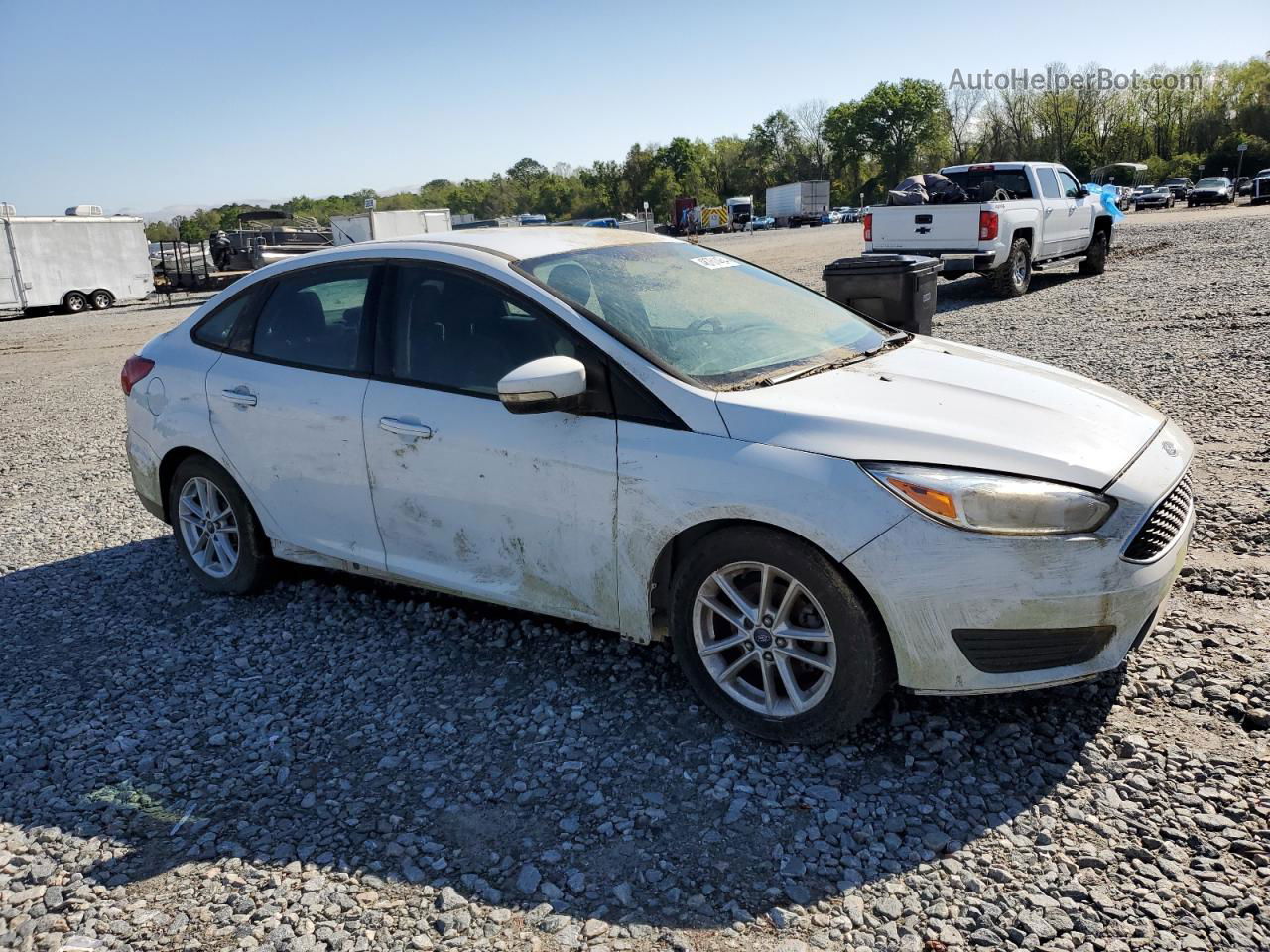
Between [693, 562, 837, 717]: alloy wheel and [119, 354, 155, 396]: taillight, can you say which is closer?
[693, 562, 837, 717]: alloy wheel

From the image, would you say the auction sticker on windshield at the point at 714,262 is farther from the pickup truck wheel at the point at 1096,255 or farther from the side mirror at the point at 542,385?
the pickup truck wheel at the point at 1096,255

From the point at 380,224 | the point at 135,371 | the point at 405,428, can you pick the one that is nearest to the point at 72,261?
the point at 380,224

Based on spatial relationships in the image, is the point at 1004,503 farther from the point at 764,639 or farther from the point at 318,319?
the point at 318,319

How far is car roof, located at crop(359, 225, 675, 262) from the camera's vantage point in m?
4.13

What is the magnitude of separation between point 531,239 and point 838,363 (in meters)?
1.49

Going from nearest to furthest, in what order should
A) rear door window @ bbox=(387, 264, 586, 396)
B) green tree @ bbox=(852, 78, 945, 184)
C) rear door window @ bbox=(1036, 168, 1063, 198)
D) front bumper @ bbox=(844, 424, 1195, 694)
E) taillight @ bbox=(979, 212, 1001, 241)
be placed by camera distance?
front bumper @ bbox=(844, 424, 1195, 694), rear door window @ bbox=(387, 264, 586, 396), taillight @ bbox=(979, 212, 1001, 241), rear door window @ bbox=(1036, 168, 1063, 198), green tree @ bbox=(852, 78, 945, 184)

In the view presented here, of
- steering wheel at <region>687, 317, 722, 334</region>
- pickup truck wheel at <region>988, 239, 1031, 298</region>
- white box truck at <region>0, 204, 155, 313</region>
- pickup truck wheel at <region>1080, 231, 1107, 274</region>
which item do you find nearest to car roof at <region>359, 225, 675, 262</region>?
steering wheel at <region>687, 317, 722, 334</region>

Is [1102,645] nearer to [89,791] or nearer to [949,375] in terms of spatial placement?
[949,375]

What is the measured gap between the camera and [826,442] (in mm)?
3084

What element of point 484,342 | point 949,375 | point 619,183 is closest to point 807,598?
point 949,375

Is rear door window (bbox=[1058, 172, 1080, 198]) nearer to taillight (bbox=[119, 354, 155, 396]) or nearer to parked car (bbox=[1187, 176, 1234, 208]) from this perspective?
taillight (bbox=[119, 354, 155, 396])

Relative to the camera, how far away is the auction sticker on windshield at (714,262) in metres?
4.46

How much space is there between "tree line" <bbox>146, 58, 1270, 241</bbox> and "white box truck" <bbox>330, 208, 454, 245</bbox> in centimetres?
5927

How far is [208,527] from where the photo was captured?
16.1 feet
